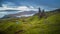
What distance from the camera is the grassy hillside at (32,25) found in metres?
2.93

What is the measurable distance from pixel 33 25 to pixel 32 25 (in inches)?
0.8

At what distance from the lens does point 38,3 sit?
3066mm

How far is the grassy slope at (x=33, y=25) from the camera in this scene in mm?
2926

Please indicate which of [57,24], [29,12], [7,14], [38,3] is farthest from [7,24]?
[57,24]

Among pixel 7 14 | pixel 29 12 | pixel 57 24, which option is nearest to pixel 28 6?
pixel 29 12

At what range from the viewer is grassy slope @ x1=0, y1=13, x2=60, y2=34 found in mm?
2926

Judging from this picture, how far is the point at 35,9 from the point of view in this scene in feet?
9.98

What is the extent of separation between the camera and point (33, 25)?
2969mm

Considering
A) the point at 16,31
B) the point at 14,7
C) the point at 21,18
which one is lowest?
the point at 16,31

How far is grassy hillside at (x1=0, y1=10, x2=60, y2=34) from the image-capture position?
2.93m

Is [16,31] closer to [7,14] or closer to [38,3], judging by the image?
[7,14]

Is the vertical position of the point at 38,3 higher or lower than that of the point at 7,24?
higher

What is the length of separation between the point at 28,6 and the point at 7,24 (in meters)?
0.60

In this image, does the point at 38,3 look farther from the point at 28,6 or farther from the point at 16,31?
the point at 16,31
